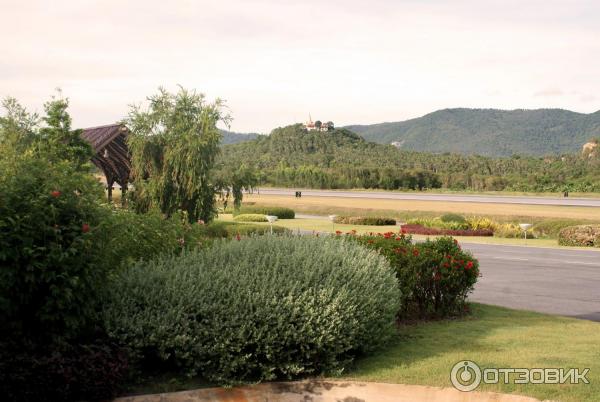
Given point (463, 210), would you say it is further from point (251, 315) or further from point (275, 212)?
point (251, 315)

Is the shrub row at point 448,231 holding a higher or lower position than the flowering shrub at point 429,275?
lower

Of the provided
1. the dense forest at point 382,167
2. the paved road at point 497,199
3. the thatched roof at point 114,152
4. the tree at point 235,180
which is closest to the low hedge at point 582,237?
the tree at point 235,180

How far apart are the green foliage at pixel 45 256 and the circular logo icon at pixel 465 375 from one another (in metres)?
3.73

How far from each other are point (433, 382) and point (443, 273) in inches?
143

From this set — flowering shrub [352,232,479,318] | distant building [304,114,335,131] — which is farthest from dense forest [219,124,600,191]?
flowering shrub [352,232,479,318]

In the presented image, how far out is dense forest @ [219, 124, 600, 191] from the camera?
90125mm

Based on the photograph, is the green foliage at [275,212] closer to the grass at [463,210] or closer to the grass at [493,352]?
the grass at [463,210]

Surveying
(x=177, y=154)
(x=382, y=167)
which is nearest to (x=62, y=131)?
(x=177, y=154)

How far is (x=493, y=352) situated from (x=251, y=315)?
9.53 ft

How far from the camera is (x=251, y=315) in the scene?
688 centimetres

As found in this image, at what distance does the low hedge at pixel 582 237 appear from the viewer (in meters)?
27.1

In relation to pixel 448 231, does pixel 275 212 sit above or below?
above

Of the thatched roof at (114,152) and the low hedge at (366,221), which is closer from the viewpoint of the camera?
the thatched roof at (114,152)

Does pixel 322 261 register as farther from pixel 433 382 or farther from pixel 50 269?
pixel 50 269
